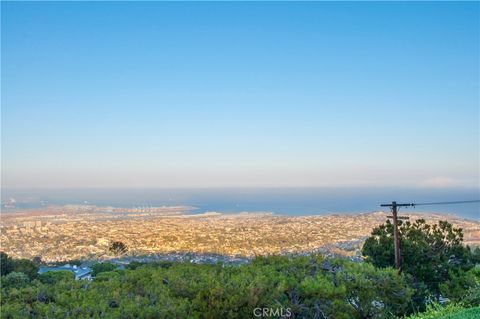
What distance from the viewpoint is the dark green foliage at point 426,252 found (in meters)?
13.2

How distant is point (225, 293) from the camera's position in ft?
21.5

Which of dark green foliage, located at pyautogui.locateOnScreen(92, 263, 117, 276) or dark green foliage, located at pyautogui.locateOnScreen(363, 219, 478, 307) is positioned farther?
dark green foliage, located at pyautogui.locateOnScreen(92, 263, 117, 276)

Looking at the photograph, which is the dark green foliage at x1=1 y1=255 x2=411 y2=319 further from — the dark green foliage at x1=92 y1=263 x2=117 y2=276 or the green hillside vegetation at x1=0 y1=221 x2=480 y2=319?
the dark green foliage at x1=92 y1=263 x2=117 y2=276

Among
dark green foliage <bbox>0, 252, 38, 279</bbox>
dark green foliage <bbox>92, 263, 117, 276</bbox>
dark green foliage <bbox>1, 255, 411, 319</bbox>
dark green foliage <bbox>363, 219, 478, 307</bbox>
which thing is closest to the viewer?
dark green foliage <bbox>1, 255, 411, 319</bbox>

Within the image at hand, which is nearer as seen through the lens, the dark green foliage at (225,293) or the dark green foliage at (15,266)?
the dark green foliage at (225,293)

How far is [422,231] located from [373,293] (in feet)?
23.9

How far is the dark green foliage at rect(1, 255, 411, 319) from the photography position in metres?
5.57

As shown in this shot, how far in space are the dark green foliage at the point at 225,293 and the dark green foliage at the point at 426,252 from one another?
5404mm

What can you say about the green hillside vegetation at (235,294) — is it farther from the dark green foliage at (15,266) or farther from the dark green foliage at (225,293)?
the dark green foliage at (15,266)

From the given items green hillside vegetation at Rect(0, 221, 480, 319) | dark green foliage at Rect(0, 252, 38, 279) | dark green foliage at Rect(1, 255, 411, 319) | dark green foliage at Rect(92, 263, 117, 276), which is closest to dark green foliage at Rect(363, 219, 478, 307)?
green hillside vegetation at Rect(0, 221, 480, 319)

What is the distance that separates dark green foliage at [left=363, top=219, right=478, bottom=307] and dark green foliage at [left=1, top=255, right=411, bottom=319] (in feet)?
17.7

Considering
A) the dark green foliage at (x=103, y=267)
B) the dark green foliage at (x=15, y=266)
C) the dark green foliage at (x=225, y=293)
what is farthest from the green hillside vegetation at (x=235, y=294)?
the dark green foliage at (x=15, y=266)

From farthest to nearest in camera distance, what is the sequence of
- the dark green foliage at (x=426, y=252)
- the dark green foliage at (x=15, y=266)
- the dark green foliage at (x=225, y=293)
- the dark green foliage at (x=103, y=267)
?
the dark green foliage at (x=103, y=267) < the dark green foliage at (x=15, y=266) < the dark green foliage at (x=426, y=252) < the dark green foliage at (x=225, y=293)

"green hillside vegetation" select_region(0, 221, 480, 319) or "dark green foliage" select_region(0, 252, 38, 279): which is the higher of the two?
"green hillside vegetation" select_region(0, 221, 480, 319)
